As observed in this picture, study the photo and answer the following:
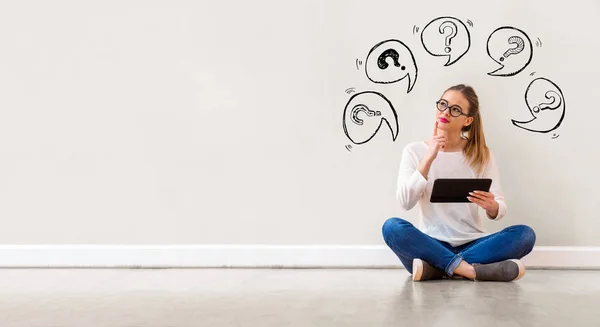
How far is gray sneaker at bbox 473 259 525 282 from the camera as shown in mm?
2529

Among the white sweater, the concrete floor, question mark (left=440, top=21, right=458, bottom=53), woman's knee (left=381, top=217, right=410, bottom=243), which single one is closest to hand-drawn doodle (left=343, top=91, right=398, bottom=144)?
the white sweater

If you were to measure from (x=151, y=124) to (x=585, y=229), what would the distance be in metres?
1.88

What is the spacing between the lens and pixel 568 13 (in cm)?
298

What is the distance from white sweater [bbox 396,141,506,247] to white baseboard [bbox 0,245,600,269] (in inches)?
11.0

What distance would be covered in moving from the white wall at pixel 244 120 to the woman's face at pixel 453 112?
20 cm

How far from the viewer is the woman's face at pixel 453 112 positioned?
9.14 ft

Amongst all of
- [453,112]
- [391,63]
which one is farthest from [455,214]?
[391,63]

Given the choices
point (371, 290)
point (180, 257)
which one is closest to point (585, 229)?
point (371, 290)

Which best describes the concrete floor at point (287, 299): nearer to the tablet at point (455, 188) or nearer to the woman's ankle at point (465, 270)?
the woman's ankle at point (465, 270)

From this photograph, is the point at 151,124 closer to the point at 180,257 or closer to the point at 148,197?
the point at 148,197

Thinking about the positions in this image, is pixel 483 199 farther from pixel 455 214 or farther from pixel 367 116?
pixel 367 116

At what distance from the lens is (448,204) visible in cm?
281

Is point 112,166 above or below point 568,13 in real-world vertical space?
below

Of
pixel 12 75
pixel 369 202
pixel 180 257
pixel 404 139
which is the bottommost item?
pixel 180 257
